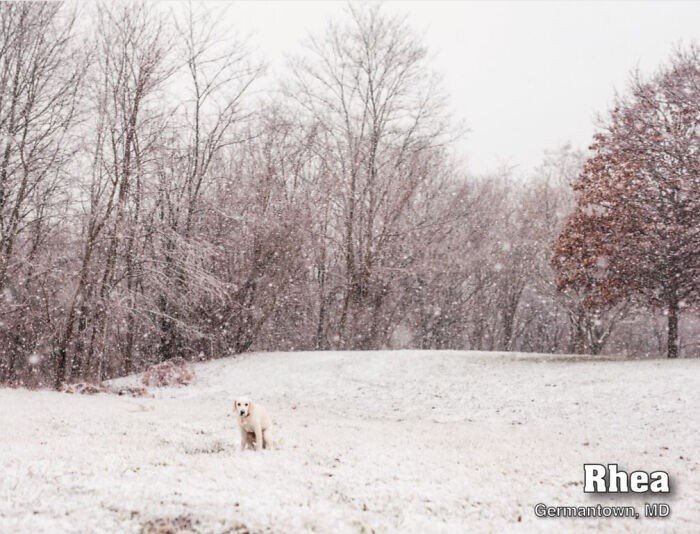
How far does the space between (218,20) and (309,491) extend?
2554 centimetres

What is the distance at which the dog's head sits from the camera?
9234 mm

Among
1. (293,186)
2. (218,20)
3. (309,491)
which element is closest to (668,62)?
(293,186)

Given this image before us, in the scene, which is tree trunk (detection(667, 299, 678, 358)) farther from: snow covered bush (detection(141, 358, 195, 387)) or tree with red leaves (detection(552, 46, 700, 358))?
snow covered bush (detection(141, 358, 195, 387))

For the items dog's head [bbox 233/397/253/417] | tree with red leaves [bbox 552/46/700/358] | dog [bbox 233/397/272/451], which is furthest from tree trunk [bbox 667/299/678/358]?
dog's head [bbox 233/397/253/417]

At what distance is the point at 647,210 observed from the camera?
68.1 feet

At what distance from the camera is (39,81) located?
22.6m

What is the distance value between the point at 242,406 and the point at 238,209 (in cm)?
2027

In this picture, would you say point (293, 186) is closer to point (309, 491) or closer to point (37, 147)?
point (37, 147)

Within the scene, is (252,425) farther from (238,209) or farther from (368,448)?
(238,209)

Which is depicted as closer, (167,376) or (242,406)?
(242,406)

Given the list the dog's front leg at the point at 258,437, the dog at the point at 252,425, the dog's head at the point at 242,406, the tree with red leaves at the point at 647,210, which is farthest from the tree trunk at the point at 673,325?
the dog's head at the point at 242,406

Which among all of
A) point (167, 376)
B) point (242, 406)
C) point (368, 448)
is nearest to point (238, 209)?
point (167, 376)

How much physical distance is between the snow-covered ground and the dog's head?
0.61 m

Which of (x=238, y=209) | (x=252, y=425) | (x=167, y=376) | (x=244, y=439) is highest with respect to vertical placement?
(x=238, y=209)
